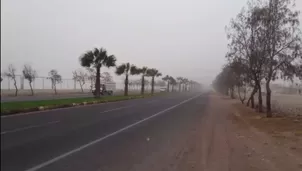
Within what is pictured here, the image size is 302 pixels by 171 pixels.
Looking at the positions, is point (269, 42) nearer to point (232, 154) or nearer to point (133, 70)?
point (232, 154)

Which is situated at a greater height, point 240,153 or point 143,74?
point 143,74

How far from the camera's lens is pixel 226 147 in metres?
11.3

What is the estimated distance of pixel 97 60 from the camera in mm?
44781

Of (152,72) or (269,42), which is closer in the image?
(269,42)

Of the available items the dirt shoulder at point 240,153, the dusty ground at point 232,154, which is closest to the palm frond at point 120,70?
the dirt shoulder at point 240,153

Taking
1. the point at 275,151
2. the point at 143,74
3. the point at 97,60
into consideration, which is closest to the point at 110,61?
the point at 97,60

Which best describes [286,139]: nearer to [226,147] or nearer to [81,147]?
[226,147]

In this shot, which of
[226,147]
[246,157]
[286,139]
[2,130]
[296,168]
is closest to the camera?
[2,130]

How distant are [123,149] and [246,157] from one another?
3.36 meters

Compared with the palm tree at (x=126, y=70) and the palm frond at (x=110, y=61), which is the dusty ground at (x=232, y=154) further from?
the palm tree at (x=126, y=70)

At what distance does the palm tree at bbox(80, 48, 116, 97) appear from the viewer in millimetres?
43969

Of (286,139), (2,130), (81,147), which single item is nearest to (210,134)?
(286,139)

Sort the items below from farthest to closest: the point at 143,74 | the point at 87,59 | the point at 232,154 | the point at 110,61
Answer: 1. the point at 143,74
2. the point at 110,61
3. the point at 87,59
4. the point at 232,154

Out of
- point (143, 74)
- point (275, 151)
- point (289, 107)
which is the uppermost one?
point (143, 74)
